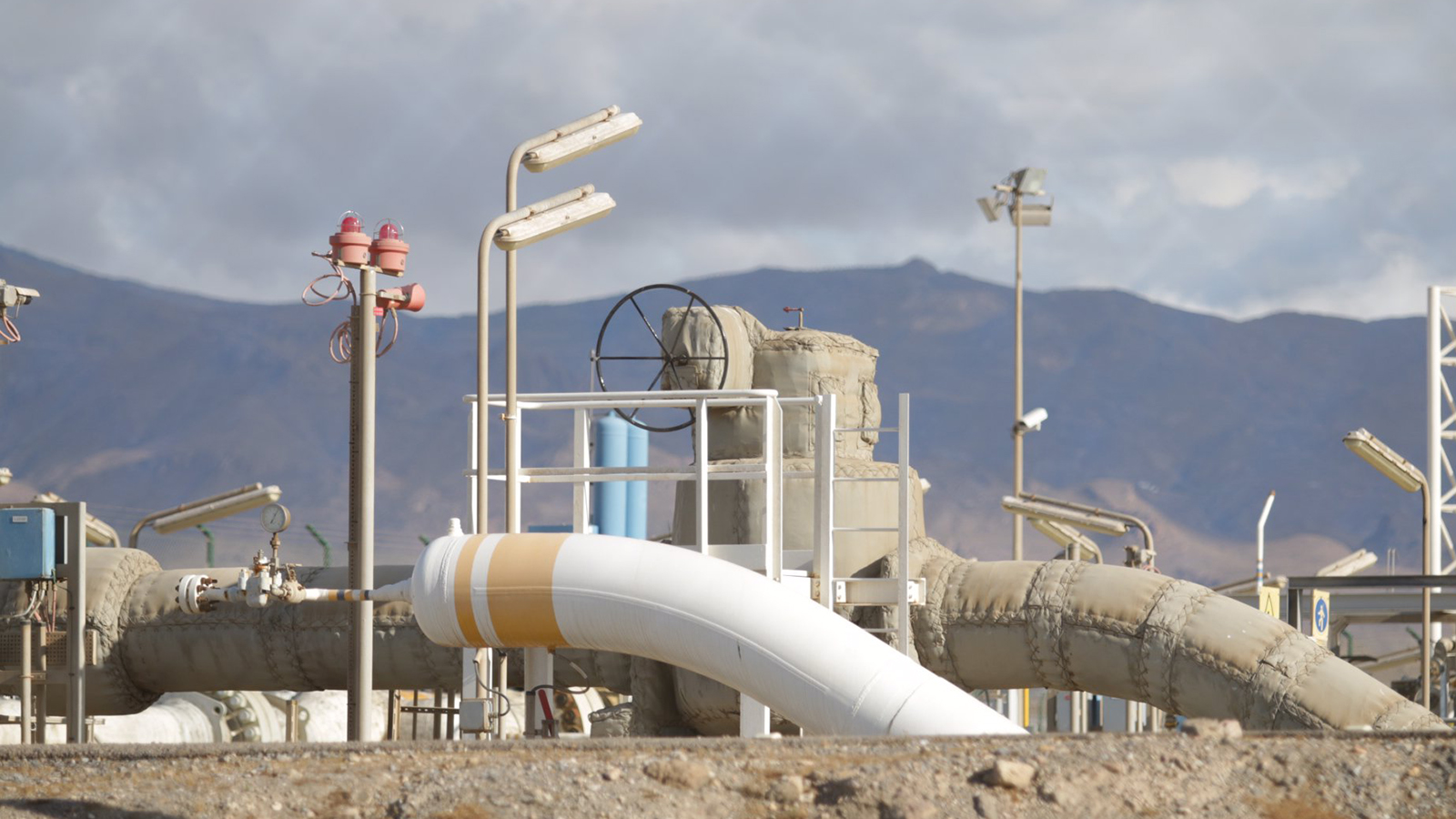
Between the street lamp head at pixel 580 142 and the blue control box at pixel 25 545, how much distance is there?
533 cm

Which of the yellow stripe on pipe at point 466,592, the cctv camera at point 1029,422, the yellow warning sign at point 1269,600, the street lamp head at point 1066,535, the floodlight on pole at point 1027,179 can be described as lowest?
the yellow warning sign at point 1269,600

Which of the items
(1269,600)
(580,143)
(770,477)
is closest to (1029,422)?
(1269,600)

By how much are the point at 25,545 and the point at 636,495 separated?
1962cm

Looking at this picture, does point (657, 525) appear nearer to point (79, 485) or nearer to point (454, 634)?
point (79, 485)

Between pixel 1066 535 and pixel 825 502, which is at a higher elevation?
pixel 825 502

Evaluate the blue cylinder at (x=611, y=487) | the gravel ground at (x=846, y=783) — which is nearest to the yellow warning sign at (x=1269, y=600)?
the gravel ground at (x=846, y=783)

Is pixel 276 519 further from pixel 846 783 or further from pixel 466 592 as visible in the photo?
pixel 846 783

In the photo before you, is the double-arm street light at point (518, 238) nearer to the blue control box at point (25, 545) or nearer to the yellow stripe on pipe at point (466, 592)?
the yellow stripe on pipe at point (466, 592)

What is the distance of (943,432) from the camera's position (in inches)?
7323

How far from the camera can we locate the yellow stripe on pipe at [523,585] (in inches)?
500

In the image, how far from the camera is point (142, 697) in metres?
17.1

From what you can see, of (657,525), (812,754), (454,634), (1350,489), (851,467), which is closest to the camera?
(812,754)

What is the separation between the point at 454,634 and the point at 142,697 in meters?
5.64

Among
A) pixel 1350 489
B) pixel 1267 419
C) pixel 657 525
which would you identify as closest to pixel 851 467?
pixel 657 525
